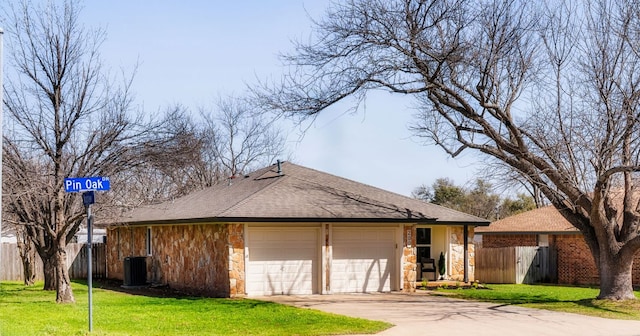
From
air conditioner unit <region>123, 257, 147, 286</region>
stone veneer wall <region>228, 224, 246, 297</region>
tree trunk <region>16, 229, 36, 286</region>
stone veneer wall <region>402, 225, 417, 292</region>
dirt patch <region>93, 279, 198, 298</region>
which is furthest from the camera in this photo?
tree trunk <region>16, 229, 36, 286</region>

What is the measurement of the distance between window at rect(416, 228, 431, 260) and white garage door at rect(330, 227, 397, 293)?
198 inches

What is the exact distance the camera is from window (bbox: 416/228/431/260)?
2906 cm

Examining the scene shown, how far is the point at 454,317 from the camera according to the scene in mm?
17578

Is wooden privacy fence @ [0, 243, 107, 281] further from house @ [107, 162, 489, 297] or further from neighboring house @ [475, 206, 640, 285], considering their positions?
neighboring house @ [475, 206, 640, 285]

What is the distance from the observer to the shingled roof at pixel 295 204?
72.9ft

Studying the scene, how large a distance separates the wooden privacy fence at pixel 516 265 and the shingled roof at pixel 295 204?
348cm

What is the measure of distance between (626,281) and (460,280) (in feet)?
25.8

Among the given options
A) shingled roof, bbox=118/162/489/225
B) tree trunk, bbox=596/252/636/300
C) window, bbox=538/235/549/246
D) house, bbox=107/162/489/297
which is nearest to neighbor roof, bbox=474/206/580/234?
window, bbox=538/235/549/246

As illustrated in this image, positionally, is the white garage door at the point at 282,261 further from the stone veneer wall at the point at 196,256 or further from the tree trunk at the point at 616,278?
the tree trunk at the point at 616,278

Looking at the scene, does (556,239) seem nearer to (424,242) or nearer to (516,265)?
(516,265)

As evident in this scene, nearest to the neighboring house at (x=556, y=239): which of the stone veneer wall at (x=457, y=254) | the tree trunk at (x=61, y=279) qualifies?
the stone veneer wall at (x=457, y=254)

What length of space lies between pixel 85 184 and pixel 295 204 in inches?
387

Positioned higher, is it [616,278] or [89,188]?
[89,188]

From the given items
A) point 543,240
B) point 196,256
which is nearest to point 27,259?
point 196,256
